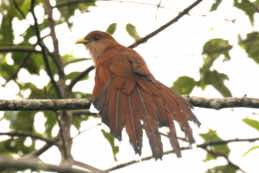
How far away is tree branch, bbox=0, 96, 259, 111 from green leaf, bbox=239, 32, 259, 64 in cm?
108

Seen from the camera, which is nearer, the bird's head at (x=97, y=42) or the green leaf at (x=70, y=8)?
the green leaf at (x=70, y=8)

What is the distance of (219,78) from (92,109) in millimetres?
1530

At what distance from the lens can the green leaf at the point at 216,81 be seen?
4.88 m

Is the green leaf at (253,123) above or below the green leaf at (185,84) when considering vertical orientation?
below

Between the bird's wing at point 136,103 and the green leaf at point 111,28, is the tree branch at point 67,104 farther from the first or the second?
the green leaf at point 111,28


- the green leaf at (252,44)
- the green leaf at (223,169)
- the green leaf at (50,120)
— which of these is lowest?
the green leaf at (223,169)

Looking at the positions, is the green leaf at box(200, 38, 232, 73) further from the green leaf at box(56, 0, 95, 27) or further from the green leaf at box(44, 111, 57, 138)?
the green leaf at box(44, 111, 57, 138)

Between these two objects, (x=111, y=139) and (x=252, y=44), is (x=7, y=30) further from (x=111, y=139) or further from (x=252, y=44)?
(x=252, y=44)

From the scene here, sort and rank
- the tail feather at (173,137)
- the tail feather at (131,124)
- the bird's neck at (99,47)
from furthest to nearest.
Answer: the bird's neck at (99,47)
the tail feather at (131,124)
the tail feather at (173,137)

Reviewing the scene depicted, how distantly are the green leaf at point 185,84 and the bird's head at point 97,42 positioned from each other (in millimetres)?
939

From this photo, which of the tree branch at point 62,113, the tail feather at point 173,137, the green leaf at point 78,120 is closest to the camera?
the tail feather at point 173,137

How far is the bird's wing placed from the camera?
340cm

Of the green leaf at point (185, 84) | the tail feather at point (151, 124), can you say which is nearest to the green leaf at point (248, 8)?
the green leaf at point (185, 84)

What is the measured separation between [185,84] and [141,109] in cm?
123
